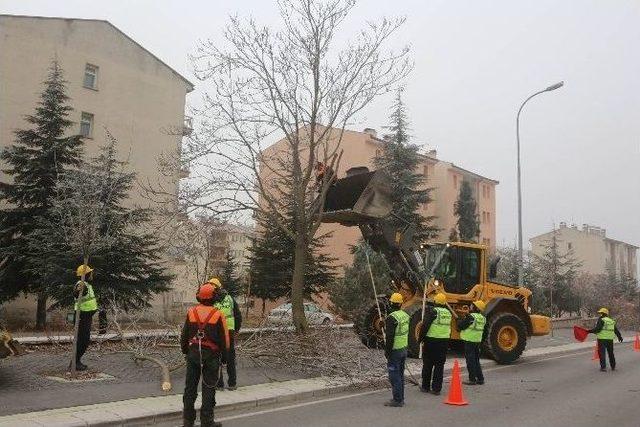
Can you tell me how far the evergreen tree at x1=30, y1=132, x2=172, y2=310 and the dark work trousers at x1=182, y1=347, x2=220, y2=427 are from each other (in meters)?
11.8

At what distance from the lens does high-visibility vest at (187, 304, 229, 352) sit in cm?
743

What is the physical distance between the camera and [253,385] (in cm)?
1061

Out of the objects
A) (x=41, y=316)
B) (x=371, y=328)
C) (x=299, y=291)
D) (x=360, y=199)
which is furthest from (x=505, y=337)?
(x=41, y=316)

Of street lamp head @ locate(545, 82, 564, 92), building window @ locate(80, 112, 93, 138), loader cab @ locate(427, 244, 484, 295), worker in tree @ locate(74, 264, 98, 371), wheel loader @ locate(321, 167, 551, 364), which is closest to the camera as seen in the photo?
worker in tree @ locate(74, 264, 98, 371)

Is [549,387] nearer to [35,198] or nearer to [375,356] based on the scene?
[375,356]

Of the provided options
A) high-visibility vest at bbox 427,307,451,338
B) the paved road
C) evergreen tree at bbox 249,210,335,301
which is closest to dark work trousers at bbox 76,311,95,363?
the paved road

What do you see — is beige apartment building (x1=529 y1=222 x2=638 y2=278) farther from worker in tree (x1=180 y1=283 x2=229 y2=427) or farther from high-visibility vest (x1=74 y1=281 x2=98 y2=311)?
worker in tree (x1=180 y1=283 x2=229 y2=427)

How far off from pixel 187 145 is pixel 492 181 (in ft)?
169

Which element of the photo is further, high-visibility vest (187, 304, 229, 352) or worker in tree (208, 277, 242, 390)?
worker in tree (208, 277, 242, 390)

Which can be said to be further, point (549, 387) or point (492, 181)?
point (492, 181)

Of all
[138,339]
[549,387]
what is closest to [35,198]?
[138,339]

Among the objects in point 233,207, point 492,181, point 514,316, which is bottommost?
point 514,316

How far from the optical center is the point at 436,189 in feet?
138

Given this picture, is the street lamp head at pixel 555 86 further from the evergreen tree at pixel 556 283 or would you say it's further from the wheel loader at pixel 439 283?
the evergreen tree at pixel 556 283
